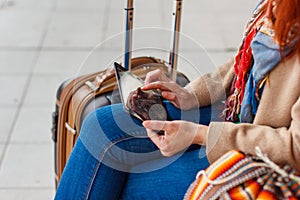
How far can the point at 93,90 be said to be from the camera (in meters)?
1.40

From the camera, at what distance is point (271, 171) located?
0.89 meters

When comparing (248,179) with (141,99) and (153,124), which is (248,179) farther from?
(141,99)

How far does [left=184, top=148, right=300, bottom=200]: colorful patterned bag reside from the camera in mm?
868

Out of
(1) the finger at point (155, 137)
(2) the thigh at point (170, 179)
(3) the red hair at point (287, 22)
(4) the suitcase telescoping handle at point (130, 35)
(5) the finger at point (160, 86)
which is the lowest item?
(2) the thigh at point (170, 179)

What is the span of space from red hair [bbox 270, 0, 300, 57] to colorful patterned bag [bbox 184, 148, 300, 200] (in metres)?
0.20

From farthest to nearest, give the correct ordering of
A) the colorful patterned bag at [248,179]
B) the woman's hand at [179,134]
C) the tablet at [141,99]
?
the tablet at [141,99] → the woman's hand at [179,134] → the colorful patterned bag at [248,179]

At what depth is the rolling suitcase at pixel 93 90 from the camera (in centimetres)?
136

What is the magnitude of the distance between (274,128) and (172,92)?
305 mm

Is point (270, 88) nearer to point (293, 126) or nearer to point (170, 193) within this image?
Result: point (293, 126)

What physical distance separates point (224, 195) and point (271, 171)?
88 mm

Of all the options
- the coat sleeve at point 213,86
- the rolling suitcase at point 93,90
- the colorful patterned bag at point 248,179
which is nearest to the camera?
the colorful patterned bag at point 248,179

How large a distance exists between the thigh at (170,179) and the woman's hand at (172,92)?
0.14 metres

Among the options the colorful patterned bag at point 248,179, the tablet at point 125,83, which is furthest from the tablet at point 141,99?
the colorful patterned bag at point 248,179

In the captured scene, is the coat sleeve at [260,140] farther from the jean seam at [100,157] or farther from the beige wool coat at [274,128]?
the jean seam at [100,157]
